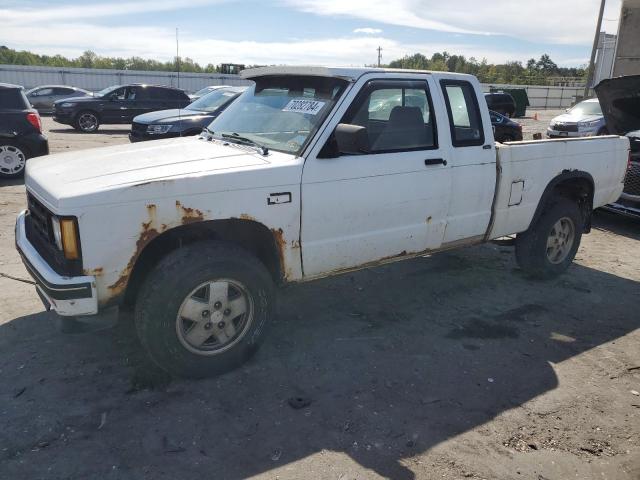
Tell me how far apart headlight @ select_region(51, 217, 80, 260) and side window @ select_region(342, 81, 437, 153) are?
1.94 m

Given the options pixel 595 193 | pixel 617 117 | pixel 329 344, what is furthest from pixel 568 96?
pixel 329 344

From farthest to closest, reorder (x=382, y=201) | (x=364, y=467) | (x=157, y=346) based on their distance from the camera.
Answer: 1. (x=382, y=201)
2. (x=157, y=346)
3. (x=364, y=467)

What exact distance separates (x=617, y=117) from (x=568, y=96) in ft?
144

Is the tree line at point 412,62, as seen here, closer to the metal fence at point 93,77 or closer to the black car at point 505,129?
the metal fence at point 93,77

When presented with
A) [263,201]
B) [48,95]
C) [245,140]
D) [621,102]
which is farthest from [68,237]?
[48,95]

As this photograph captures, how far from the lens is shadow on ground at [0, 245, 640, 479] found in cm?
284

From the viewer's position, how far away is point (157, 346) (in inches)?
129

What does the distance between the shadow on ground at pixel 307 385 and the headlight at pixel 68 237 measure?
3.14ft

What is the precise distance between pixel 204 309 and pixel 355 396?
1.11m

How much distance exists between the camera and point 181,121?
417 inches

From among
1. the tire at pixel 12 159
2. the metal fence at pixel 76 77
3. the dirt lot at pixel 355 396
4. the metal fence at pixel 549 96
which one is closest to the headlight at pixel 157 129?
the tire at pixel 12 159

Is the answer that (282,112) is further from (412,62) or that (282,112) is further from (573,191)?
(412,62)

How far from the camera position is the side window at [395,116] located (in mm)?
3945

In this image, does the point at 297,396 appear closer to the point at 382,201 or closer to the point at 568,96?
the point at 382,201
